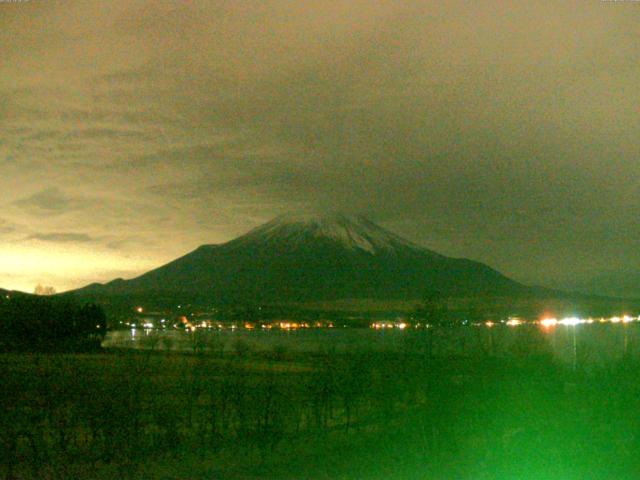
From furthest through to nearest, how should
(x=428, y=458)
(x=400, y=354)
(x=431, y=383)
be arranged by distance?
(x=400, y=354)
(x=431, y=383)
(x=428, y=458)

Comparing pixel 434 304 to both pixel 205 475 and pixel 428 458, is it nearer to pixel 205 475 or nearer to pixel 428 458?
pixel 428 458

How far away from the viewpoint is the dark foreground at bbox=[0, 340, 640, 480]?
10.5m

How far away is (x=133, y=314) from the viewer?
245 ft

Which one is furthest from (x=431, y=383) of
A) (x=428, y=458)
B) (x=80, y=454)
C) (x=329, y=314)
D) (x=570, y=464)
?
(x=329, y=314)

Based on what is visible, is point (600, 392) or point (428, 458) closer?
point (428, 458)

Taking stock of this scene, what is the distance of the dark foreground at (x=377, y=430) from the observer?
34.6ft

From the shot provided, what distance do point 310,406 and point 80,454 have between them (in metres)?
6.36

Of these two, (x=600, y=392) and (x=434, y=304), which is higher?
(x=434, y=304)

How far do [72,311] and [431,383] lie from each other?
36060 mm

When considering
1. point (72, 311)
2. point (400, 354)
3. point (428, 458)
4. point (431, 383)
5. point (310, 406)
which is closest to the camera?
point (428, 458)

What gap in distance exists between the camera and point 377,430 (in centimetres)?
1395

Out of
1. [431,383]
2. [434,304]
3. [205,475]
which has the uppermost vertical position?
[434,304]

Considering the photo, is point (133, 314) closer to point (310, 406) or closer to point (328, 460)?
point (310, 406)

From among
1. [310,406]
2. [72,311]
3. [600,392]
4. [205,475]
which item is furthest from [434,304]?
[72,311]
